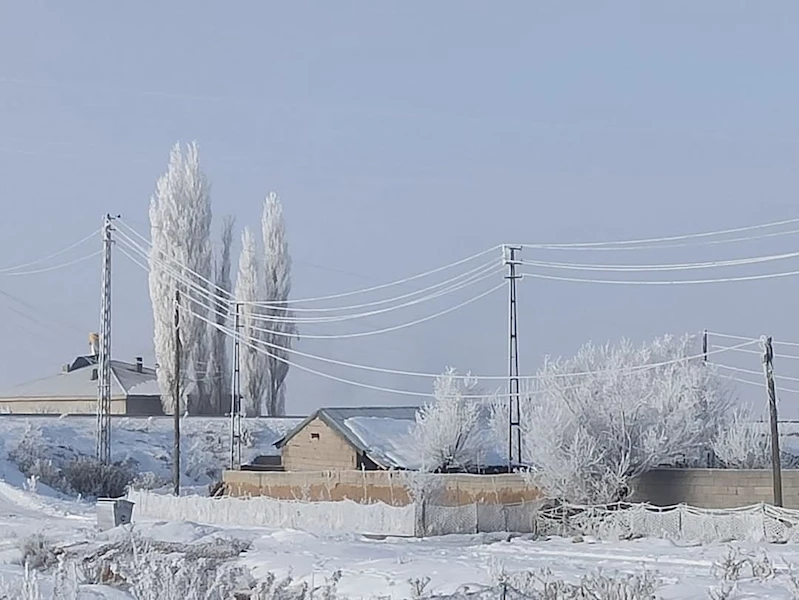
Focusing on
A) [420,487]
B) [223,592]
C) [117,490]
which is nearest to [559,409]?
[420,487]

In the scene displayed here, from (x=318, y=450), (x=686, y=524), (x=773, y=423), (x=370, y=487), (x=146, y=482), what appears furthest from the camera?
(x=146, y=482)

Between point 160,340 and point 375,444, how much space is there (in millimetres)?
22524

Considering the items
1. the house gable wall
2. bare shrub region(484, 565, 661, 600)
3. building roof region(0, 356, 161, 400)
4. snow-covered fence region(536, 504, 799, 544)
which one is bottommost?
snow-covered fence region(536, 504, 799, 544)

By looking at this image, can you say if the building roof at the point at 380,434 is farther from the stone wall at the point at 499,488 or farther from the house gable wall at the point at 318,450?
the stone wall at the point at 499,488

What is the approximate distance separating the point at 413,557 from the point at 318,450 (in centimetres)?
2413

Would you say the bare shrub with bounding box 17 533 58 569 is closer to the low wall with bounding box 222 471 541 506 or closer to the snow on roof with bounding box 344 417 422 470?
the low wall with bounding box 222 471 541 506

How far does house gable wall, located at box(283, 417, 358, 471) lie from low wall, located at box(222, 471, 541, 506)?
407 cm

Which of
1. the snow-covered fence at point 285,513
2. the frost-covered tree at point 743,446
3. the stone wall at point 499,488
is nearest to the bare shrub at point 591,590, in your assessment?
the snow-covered fence at point 285,513

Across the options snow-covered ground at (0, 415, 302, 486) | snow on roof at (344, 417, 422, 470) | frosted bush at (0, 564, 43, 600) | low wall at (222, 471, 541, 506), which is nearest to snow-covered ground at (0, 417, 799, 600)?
frosted bush at (0, 564, 43, 600)

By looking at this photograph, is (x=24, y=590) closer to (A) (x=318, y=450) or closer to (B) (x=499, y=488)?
(B) (x=499, y=488)

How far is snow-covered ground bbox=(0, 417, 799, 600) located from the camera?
14.1m

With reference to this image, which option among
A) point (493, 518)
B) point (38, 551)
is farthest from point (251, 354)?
point (38, 551)

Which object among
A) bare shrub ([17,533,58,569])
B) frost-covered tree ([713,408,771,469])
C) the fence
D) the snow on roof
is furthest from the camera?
the snow on roof

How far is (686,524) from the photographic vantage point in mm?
26047
